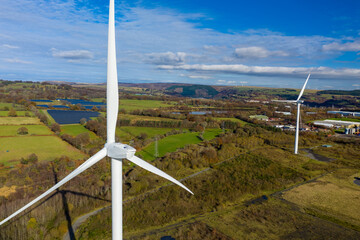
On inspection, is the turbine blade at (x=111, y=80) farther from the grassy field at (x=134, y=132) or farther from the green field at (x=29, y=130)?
the green field at (x=29, y=130)

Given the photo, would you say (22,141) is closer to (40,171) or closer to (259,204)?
(40,171)

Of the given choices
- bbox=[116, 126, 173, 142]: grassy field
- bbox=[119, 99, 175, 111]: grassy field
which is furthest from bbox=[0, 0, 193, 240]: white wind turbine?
bbox=[119, 99, 175, 111]: grassy field

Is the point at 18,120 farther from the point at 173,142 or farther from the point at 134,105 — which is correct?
the point at 134,105

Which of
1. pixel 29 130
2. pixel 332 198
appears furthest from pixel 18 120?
pixel 332 198

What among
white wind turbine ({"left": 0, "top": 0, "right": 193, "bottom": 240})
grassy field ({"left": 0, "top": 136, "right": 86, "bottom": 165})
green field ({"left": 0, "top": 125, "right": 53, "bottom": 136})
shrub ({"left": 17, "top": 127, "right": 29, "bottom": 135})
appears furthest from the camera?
shrub ({"left": 17, "top": 127, "right": 29, "bottom": 135})

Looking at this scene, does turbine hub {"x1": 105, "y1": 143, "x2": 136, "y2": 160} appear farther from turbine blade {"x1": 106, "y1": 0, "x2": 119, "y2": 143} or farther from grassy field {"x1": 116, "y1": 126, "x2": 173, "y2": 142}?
grassy field {"x1": 116, "y1": 126, "x2": 173, "y2": 142}


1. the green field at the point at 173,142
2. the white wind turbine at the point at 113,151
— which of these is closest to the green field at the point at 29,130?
the green field at the point at 173,142
